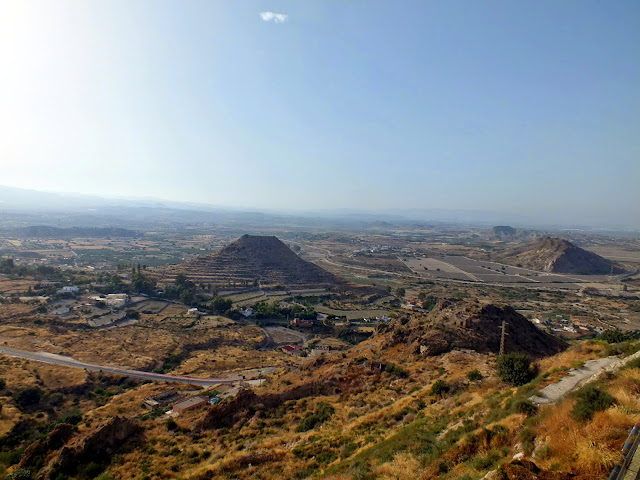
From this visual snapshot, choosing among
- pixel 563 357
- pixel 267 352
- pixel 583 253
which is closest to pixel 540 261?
pixel 583 253

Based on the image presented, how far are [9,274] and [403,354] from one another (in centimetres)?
8303

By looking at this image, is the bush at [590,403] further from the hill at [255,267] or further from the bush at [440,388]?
the hill at [255,267]

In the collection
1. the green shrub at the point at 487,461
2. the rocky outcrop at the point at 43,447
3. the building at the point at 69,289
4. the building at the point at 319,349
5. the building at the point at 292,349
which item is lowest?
the building at the point at 292,349

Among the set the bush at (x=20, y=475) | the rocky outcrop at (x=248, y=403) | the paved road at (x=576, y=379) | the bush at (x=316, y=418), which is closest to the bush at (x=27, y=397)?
the bush at (x=20, y=475)

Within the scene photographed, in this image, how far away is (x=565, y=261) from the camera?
109 meters

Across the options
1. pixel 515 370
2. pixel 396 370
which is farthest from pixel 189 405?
pixel 515 370

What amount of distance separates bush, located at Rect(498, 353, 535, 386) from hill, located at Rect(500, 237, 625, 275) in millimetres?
109314

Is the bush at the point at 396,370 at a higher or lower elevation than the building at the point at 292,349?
higher

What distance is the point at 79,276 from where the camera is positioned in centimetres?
7556

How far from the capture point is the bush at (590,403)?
8.34 m

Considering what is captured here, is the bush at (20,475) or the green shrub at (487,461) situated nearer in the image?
the green shrub at (487,461)

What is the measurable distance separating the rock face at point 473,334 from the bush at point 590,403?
14363 mm

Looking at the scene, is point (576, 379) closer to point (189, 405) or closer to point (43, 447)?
point (189, 405)

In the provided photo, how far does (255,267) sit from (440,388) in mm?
71560
